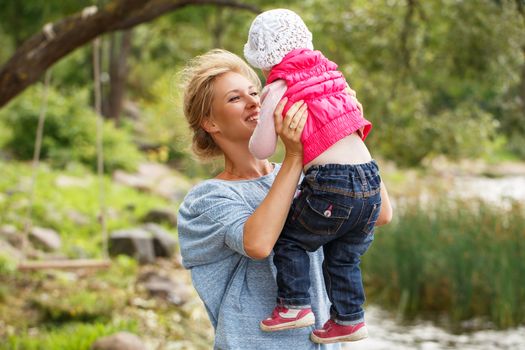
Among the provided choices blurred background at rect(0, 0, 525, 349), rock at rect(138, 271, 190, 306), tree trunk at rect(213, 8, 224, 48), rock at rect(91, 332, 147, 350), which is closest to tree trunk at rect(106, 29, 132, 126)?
tree trunk at rect(213, 8, 224, 48)

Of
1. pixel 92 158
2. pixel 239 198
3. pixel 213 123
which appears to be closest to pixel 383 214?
pixel 239 198

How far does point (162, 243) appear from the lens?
8.69 m

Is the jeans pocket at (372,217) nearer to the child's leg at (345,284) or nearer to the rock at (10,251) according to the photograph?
the child's leg at (345,284)

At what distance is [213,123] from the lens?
6.91ft

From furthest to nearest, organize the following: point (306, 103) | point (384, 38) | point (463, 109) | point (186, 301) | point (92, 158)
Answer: point (92, 158) < point (463, 109) < point (384, 38) < point (186, 301) < point (306, 103)

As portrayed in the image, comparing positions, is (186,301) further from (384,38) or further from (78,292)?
(384,38)

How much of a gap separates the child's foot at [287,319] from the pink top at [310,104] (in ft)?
1.19

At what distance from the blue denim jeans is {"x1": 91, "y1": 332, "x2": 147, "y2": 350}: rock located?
10.7ft

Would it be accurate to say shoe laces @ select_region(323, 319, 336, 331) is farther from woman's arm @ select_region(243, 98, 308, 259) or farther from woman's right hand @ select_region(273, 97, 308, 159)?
woman's right hand @ select_region(273, 97, 308, 159)

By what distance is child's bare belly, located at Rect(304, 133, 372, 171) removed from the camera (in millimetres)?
1884

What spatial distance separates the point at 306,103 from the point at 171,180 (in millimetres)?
11525

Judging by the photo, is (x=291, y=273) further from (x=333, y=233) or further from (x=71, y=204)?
(x=71, y=204)

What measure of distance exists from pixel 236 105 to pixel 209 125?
0.11 metres

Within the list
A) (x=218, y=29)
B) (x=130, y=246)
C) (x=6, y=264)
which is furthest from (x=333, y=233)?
(x=218, y=29)
